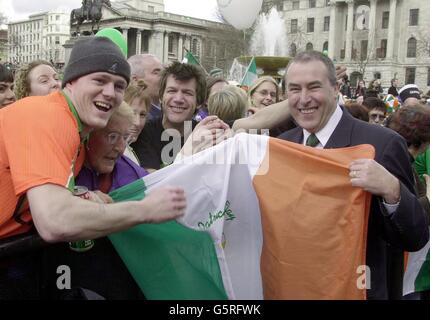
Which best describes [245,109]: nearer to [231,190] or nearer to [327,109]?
[327,109]

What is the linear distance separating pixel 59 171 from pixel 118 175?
2.72ft

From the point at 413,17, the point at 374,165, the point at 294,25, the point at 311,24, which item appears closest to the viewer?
the point at 374,165

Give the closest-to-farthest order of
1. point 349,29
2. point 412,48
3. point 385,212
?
point 385,212
point 412,48
point 349,29

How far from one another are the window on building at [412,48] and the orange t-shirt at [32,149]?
253 feet

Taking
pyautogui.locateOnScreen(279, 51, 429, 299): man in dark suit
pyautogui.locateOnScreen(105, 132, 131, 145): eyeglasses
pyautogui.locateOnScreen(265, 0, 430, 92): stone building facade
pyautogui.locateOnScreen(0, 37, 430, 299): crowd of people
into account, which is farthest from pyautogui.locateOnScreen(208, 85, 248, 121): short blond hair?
pyautogui.locateOnScreen(265, 0, 430, 92): stone building facade

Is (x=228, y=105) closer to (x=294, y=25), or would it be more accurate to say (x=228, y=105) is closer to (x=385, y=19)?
(x=385, y=19)

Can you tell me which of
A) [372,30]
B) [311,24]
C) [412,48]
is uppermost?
[311,24]

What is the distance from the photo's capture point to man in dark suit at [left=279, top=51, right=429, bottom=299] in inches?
106

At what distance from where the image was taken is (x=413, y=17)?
Answer: 72438 mm

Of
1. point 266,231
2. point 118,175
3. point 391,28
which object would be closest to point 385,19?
point 391,28

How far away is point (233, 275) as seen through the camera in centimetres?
287

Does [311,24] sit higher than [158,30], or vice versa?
[311,24]
